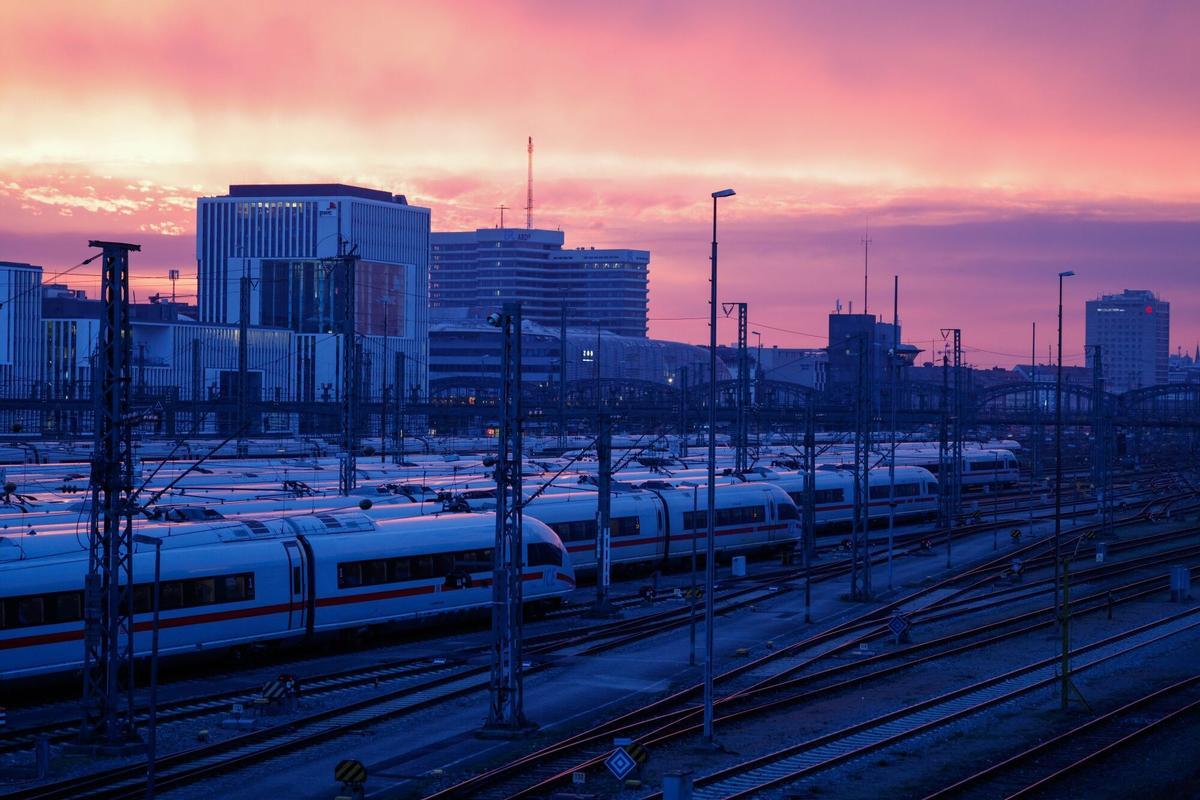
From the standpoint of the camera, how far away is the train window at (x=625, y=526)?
42.0 m

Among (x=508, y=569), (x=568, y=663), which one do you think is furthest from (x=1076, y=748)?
(x=568, y=663)

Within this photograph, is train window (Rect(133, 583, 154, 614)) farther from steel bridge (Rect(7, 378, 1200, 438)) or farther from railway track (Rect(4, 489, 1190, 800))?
steel bridge (Rect(7, 378, 1200, 438))

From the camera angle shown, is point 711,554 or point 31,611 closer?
point 711,554

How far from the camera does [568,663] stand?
28.8 metres

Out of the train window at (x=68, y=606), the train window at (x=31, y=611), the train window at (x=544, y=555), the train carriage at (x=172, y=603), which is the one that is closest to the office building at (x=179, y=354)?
the train window at (x=544, y=555)

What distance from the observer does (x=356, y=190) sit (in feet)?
494

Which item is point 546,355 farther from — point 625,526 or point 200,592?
point 200,592

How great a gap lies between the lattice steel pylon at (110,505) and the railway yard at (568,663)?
1.83 ft

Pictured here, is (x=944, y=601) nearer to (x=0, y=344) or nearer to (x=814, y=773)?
(x=814, y=773)

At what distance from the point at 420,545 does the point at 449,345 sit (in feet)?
477

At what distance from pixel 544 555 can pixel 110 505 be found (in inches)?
587

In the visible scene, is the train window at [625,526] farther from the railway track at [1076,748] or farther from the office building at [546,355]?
the office building at [546,355]

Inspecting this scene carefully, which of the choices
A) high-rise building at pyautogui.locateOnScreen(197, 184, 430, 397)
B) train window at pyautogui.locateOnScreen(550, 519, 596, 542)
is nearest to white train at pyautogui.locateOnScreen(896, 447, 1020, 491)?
train window at pyautogui.locateOnScreen(550, 519, 596, 542)

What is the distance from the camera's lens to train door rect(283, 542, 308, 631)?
1100 inches
